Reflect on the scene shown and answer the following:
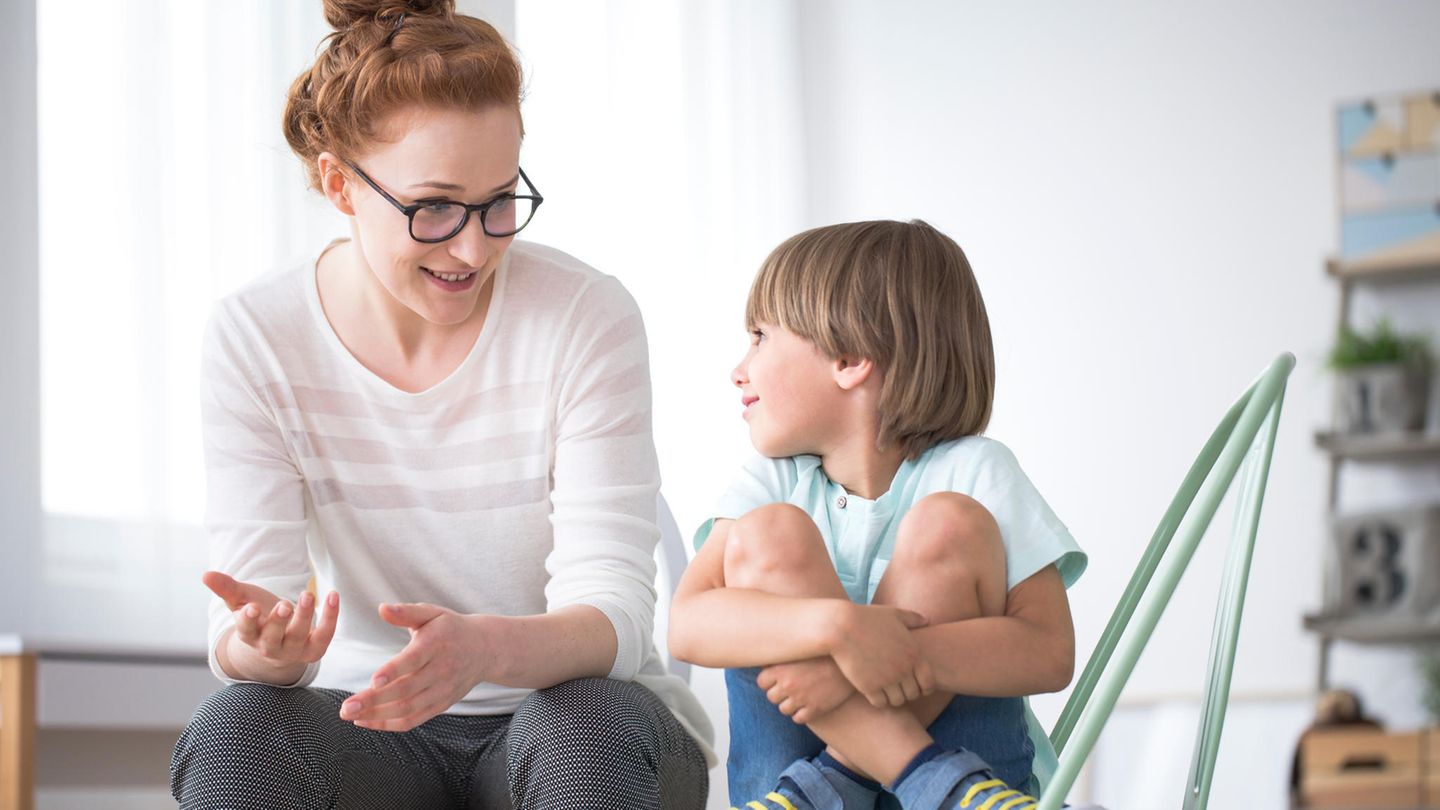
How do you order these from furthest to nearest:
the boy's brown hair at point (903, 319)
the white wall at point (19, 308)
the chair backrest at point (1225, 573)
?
the white wall at point (19, 308)
the boy's brown hair at point (903, 319)
the chair backrest at point (1225, 573)

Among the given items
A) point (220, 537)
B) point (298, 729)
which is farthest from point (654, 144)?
point (298, 729)

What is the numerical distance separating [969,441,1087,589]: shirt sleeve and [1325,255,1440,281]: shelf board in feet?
9.45

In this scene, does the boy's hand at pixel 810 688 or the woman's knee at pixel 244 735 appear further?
the woman's knee at pixel 244 735

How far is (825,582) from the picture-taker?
0.92 metres

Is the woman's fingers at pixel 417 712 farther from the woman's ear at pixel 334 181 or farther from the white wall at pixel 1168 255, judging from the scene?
the white wall at pixel 1168 255

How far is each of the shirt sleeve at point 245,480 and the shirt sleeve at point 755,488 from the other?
36cm

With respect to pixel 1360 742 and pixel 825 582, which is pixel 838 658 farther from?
pixel 1360 742

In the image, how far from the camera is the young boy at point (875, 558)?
859mm

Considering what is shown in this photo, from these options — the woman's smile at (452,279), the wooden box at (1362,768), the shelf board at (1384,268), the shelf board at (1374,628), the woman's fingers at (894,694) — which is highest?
the shelf board at (1384,268)

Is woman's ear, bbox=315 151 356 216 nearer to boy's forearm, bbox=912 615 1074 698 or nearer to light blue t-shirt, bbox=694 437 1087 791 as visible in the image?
light blue t-shirt, bbox=694 437 1087 791

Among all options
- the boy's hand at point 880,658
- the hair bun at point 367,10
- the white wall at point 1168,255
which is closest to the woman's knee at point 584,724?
the boy's hand at point 880,658

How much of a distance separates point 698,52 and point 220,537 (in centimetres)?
250

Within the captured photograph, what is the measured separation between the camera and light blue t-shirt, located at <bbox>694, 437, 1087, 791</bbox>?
0.98 meters

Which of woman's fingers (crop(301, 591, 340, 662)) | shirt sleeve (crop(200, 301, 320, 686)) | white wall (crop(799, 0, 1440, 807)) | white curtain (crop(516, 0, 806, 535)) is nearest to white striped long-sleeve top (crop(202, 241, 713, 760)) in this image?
shirt sleeve (crop(200, 301, 320, 686))
